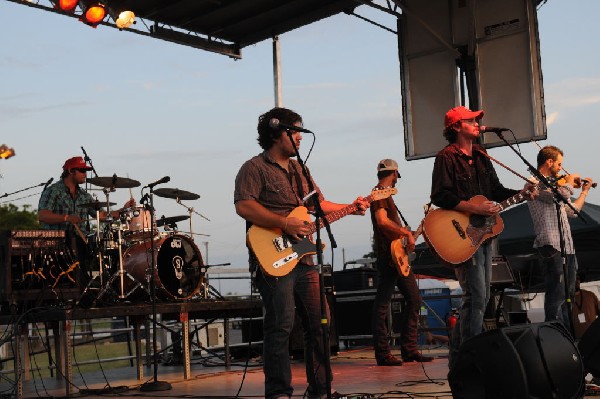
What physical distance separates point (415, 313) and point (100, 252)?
3.46 metres

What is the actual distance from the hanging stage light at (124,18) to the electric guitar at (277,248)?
608cm

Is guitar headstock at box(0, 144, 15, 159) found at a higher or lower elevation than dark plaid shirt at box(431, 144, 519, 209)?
higher

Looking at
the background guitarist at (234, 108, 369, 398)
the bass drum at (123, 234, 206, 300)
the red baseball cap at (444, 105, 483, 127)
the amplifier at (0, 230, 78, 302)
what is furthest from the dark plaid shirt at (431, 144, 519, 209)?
the amplifier at (0, 230, 78, 302)

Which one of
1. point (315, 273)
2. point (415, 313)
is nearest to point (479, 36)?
point (415, 313)

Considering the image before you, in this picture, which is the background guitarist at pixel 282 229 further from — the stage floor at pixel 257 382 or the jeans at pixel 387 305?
the jeans at pixel 387 305

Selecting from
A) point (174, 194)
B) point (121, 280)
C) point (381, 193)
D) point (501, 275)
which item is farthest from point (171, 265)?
point (381, 193)

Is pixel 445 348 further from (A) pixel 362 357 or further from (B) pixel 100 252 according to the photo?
(B) pixel 100 252

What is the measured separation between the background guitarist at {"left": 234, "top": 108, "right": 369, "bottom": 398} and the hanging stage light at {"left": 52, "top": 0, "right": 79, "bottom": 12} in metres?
5.00

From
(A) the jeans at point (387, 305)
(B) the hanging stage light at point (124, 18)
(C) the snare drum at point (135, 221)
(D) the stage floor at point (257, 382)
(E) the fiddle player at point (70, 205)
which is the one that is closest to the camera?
(D) the stage floor at point (257, 382)

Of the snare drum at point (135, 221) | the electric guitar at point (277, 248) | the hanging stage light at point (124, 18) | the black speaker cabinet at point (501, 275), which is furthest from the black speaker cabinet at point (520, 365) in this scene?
the hanging stage light at point (124, 18)

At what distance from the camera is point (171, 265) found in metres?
→ 9.47

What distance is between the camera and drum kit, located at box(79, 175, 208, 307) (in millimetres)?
9242

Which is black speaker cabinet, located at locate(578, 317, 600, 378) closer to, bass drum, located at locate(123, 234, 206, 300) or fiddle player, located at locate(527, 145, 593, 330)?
fiddle player, located at locate(527, 145, 593, 330)

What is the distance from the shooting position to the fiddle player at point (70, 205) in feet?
29.8
